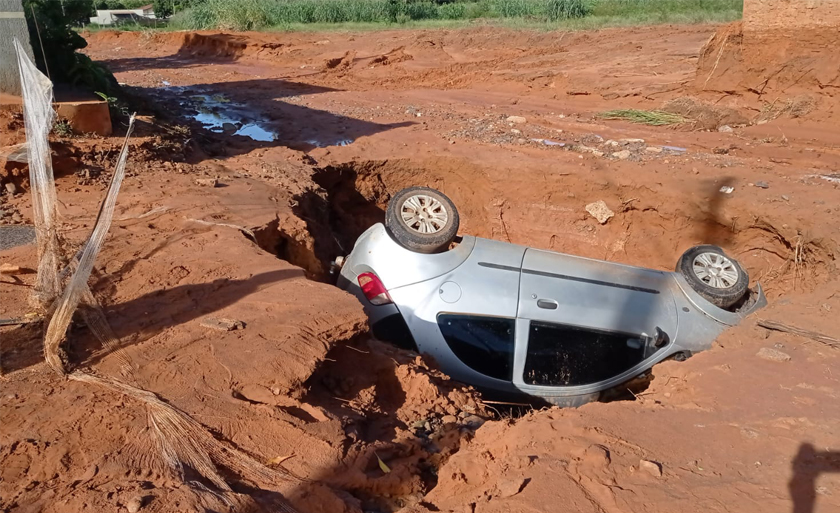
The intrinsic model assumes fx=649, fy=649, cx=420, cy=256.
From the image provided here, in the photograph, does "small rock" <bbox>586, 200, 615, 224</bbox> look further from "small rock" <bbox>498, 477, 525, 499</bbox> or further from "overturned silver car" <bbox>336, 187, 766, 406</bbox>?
"small rock" <bbox>498, 477, 525, 499</bbox>

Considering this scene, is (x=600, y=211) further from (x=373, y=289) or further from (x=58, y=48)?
(x=58, y=48)

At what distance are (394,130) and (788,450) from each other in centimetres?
968

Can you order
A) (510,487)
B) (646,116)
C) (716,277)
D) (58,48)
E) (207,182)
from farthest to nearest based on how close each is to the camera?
(646,116) < (58,48) < (207,182) < (716,277) < (510,487)

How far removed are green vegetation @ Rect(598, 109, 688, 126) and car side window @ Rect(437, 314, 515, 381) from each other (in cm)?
1018

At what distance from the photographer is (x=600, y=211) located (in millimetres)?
Answer: 9531

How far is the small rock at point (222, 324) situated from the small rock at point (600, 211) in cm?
628

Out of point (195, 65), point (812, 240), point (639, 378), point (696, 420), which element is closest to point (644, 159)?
point (812, 240)

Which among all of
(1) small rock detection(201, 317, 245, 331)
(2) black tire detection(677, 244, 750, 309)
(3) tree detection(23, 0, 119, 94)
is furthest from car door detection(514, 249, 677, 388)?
(3) tree detection(23, 0, 119, 94)

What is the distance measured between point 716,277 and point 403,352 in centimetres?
309

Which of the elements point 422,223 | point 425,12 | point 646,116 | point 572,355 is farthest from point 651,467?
point 425,12

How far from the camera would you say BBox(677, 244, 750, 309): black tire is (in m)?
5.91

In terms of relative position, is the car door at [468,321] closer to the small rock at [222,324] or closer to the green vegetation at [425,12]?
the small rock at [222,324]

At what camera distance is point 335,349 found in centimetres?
478

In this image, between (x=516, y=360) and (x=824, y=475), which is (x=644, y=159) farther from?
(x=824, y=475)
